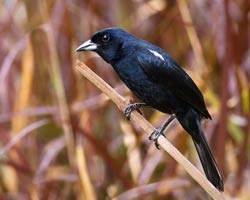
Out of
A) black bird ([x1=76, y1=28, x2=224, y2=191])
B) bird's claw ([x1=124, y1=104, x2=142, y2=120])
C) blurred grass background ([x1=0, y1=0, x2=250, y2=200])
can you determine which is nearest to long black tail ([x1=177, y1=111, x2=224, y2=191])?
black bird ([x1=76, y1=28, x2=224, y2=191])

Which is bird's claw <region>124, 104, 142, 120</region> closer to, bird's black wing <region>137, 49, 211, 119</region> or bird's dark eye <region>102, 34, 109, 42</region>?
bird's black wing <region>137, 49, 211, 119</region>

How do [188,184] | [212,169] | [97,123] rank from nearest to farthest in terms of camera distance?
[212,169]
[188,184]
[97,123]

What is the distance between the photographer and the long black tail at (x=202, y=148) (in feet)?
6.40

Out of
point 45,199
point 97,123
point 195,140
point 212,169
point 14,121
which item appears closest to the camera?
point 212,169

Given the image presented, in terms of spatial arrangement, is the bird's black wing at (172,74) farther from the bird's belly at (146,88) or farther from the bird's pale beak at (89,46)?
the bird's pale beak at (89,46)

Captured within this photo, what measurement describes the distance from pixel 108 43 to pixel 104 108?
1.21m

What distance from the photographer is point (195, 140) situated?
212 centimetres

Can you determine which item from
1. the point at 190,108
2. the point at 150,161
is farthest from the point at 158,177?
the point at 190,108

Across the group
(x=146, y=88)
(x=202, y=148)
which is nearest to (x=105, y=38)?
(x=146, y=88)

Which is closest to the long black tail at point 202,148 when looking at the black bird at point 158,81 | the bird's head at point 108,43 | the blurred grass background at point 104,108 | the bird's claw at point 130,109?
the black bird at point 158,81

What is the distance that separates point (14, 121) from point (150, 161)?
0.60 m

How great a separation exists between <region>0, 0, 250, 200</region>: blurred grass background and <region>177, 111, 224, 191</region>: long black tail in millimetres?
447

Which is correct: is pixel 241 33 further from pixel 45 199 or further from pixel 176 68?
pixel 45 199

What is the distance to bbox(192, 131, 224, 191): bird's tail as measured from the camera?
1942mm
